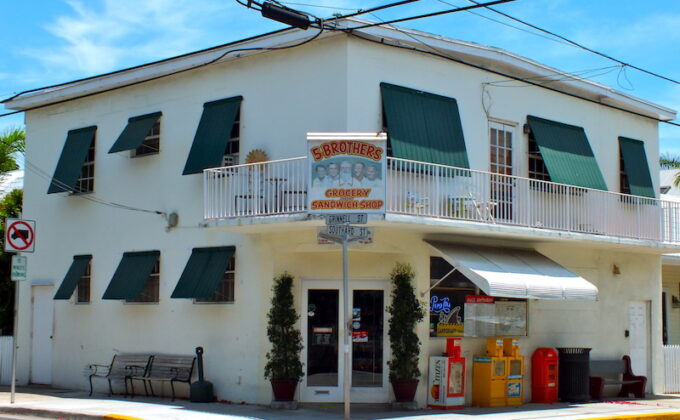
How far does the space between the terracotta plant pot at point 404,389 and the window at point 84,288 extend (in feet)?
26.2

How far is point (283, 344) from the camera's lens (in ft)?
55.4

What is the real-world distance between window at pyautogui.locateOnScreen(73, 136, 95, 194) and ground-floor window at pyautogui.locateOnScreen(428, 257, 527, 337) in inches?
334

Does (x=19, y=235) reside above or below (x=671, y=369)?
above

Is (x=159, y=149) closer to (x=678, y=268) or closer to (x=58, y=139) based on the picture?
(x=58, y=139)

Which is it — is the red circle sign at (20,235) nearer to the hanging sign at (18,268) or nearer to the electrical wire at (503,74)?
the hanging sign at (18,268)

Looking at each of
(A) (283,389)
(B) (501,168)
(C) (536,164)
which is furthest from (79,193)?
(C) (536,164)

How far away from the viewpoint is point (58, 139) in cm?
2242

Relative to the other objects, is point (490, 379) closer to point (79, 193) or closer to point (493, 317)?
point (493, 317)

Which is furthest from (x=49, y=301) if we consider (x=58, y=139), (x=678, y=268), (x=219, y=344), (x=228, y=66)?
(x=678, y=268)

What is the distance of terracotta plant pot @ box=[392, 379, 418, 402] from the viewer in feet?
55.6

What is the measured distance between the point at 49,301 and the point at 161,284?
4.00 meters

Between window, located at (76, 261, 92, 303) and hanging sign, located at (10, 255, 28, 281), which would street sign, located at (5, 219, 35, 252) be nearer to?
hanging sign, located at (10, 255, 28, 281)

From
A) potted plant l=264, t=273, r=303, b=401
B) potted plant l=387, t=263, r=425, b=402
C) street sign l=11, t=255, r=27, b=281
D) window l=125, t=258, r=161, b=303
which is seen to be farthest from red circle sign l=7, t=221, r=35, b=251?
potted plant l=387, t=263, r=425, b=402

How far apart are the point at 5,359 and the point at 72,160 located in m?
5.27
